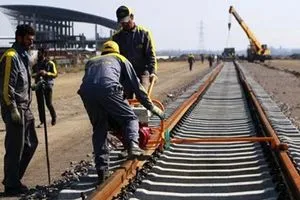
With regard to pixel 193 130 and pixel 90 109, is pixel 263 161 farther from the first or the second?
pixel 193 130

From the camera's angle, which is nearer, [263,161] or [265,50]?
[263,161]

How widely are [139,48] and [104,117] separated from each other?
1910 millimetres

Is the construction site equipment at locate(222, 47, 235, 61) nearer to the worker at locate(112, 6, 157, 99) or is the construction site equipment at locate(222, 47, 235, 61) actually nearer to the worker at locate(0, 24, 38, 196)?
the worker at locate(112, 6, 157, 99)

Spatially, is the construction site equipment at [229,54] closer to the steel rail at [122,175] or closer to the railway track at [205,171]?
the railway track at [205,171]

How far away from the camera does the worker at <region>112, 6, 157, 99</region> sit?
7.83 metres

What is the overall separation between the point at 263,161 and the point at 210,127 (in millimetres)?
4066

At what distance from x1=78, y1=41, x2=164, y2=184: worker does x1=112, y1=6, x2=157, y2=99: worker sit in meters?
1.36

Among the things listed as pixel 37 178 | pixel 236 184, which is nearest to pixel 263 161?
pixel 236 184

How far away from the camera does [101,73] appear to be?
6.12m

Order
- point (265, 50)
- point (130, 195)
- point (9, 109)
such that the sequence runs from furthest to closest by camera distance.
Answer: point (265, 50) → point (9, 109) → point (130, 195)

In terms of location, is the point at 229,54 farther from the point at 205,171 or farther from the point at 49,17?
the point at 205,171

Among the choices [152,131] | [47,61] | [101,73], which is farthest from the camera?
[47,61]

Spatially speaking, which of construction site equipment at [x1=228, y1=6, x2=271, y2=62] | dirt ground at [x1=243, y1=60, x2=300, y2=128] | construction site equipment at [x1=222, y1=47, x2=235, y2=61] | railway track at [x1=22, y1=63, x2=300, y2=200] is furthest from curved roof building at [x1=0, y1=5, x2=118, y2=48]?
railway track at [x1=22, y1=63, x2=300, y2=200]

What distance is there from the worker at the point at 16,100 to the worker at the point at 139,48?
135 cm
